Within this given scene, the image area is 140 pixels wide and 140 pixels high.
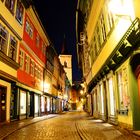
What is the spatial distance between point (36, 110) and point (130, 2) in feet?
78.3

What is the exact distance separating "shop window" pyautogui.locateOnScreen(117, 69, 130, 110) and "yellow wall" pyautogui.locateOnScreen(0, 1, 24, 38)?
31.0 ft

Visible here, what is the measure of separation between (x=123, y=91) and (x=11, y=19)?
37.9 feet

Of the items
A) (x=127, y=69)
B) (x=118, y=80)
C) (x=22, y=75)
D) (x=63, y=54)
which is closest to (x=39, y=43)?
(x=22, y=75)

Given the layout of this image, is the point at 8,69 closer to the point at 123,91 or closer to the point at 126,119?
the point at 123,91

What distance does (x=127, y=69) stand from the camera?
12.3 metres

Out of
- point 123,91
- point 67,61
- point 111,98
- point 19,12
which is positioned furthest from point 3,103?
point 67,61

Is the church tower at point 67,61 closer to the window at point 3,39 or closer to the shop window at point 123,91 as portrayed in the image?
the window at point 3,39

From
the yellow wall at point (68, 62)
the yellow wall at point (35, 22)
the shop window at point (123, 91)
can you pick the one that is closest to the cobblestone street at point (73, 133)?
the shop window at point (123, 91)

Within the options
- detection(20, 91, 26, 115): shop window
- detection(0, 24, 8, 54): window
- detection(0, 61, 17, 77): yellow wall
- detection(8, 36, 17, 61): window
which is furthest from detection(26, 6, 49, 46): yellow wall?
detection(20, 91, 26, 115): shop window

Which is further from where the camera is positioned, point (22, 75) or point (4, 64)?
point (22, 75)

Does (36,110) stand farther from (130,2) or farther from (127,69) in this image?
(130,2)

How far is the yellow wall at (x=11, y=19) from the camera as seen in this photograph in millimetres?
18969

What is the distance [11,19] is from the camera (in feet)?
68.8

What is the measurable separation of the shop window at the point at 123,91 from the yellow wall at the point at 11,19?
9444mm
